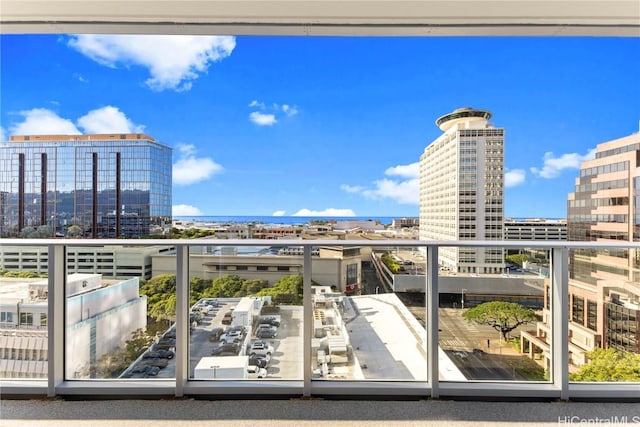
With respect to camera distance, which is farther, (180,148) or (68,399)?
(180,148)

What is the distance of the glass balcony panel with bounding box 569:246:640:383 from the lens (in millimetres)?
1675

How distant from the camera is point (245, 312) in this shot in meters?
1.77

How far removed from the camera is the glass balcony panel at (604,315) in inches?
65.9

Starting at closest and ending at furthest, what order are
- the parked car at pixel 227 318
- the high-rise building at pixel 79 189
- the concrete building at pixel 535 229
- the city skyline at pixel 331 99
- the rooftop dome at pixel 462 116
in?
the parked car at pixel 227 318 < the concrete building at pixel 535 229 < the high-rise building at pixel 79 189 < the city skyline at pixel 331 99 < the rooftop dome at pixel 462 116

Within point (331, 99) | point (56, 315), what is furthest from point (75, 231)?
point (331, 99)

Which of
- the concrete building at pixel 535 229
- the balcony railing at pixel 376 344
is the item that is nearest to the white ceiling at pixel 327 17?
the concrete building at pixel 535 229

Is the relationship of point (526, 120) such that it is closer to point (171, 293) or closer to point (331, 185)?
point (331, 185)

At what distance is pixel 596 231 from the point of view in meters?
1.93

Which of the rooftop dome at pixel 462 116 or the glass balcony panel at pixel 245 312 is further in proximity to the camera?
the rooftop dome at pixel 462 116

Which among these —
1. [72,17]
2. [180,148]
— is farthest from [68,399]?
[72,17]

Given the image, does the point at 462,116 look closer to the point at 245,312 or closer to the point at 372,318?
the point at 372,318

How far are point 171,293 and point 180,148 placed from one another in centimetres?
161

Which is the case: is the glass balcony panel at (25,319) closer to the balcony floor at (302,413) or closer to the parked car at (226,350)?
the balcony floor at (302,413)

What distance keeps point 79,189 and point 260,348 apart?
1.78 meters
